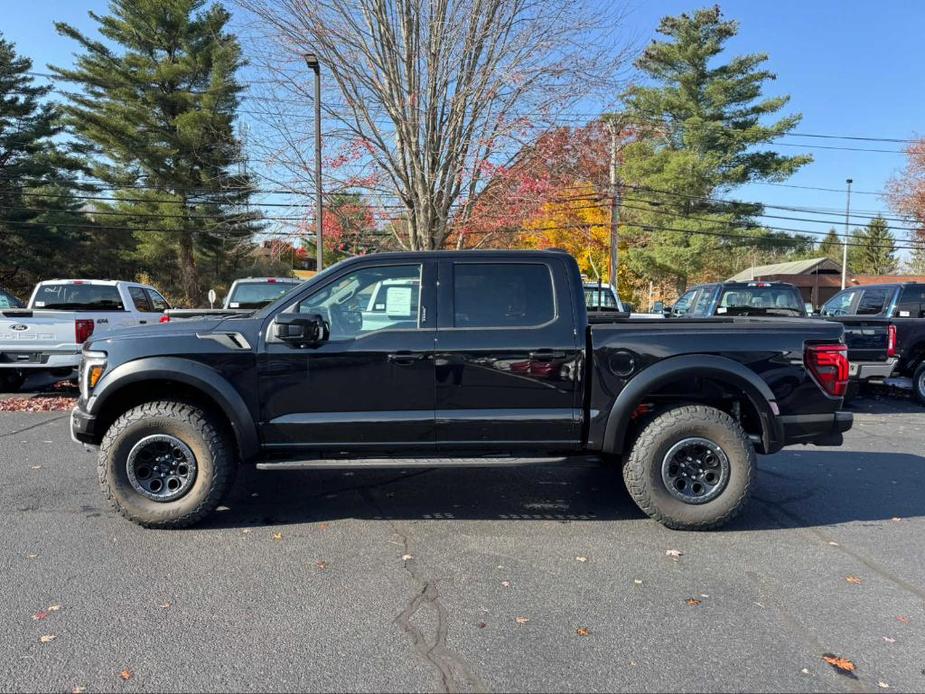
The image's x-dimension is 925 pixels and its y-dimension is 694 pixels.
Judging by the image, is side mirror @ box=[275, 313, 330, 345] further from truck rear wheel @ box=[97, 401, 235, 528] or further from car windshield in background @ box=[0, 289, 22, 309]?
car windshield in background @ box=[0, 289, 22, 309]

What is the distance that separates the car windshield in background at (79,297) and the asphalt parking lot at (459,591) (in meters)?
5.72

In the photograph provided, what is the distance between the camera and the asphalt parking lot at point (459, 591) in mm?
2803

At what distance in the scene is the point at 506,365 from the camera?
14.4ft

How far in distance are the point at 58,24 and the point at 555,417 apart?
38.5 m

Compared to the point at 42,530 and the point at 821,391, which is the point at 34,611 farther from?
the point at 821,391

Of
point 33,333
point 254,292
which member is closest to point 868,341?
point 254,292

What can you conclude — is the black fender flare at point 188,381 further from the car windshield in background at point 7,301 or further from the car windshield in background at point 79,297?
the car windshield in background at point 7,301

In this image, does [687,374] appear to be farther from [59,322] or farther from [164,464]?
[59,322]

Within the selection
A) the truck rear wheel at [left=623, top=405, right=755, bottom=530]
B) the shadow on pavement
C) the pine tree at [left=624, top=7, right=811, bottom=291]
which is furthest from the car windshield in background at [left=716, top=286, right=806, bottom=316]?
the pine tree at [left=624, top=7, right=811, bottom=291]

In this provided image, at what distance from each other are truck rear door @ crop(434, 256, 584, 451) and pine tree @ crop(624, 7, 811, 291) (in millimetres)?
31131

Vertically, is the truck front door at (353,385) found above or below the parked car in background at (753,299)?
below

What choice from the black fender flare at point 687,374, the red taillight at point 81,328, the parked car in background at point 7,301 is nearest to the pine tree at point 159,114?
the parked car in background at point 7,301

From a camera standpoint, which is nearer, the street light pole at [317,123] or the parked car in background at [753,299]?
the parked car in background at [753,299]

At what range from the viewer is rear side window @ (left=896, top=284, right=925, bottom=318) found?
10.0 m
